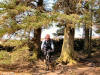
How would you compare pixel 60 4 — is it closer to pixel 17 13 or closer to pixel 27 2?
→ pixel 27 2

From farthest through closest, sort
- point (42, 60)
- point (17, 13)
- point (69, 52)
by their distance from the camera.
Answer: point (42, 60) < point (69, 52) < point (17, 13)

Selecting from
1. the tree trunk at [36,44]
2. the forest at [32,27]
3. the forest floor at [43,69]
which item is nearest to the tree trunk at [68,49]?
the forest at [32,27]

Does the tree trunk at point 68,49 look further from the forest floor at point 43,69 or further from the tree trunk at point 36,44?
the tree trunk at point 36,44

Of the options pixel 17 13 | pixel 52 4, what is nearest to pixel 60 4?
pixel 52 4

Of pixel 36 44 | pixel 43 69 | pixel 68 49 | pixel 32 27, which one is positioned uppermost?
pixel 32 27

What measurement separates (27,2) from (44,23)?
244 cm

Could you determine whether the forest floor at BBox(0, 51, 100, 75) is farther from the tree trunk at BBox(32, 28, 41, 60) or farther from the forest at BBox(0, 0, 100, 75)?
the tree trunk at BBox(32, 28, 41, 60)

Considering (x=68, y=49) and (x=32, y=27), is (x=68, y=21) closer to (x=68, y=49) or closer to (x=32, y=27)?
(x=32, y=27)

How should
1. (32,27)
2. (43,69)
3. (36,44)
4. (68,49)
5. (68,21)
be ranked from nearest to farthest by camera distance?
(32,27) < (68,21) < (43,69) < (68,49) < (36,44)

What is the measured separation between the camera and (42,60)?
11.0 metres

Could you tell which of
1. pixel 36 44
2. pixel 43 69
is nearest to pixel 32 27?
pixel 43 69

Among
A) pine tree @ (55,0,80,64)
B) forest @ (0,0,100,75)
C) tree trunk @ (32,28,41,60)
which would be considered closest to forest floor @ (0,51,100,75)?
forest @ (0,0,100,75)

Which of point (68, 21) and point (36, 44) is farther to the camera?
point (36, 44)

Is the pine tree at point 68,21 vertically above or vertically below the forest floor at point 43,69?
above
